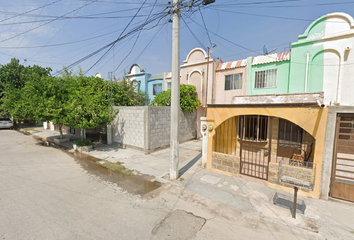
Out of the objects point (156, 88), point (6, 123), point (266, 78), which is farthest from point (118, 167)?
point (6, 123)

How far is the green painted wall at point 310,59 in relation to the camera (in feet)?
32.0

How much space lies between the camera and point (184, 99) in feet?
41.6

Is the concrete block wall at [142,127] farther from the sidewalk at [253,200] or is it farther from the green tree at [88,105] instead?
the sidewalk at [253,200]

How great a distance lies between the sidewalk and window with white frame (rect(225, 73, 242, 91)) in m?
7.64

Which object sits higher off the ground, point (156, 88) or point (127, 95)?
point (156, 88)

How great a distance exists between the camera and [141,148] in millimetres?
10242

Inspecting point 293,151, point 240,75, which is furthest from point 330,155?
point 240,75

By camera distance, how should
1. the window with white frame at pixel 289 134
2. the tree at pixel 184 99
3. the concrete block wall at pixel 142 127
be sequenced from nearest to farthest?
the window with white frame at pixel 289 134
the concrete block wall at pixel 142 127
the tree at pixel 184 99

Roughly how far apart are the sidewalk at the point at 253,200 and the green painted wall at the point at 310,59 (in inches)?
317

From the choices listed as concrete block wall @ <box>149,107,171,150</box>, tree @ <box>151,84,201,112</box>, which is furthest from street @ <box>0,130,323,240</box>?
tree @ <box>151,84,201,112</box>

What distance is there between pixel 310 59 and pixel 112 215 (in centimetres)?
1328

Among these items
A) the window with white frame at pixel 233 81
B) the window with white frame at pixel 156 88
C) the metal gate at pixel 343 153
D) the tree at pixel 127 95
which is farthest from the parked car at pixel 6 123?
the metal gate at pixel 343 153

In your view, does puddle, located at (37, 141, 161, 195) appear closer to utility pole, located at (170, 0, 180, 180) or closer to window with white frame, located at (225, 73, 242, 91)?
utility pole, located at (170, 0, 180, 180)

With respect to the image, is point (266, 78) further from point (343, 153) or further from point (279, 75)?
point (343, 153)
